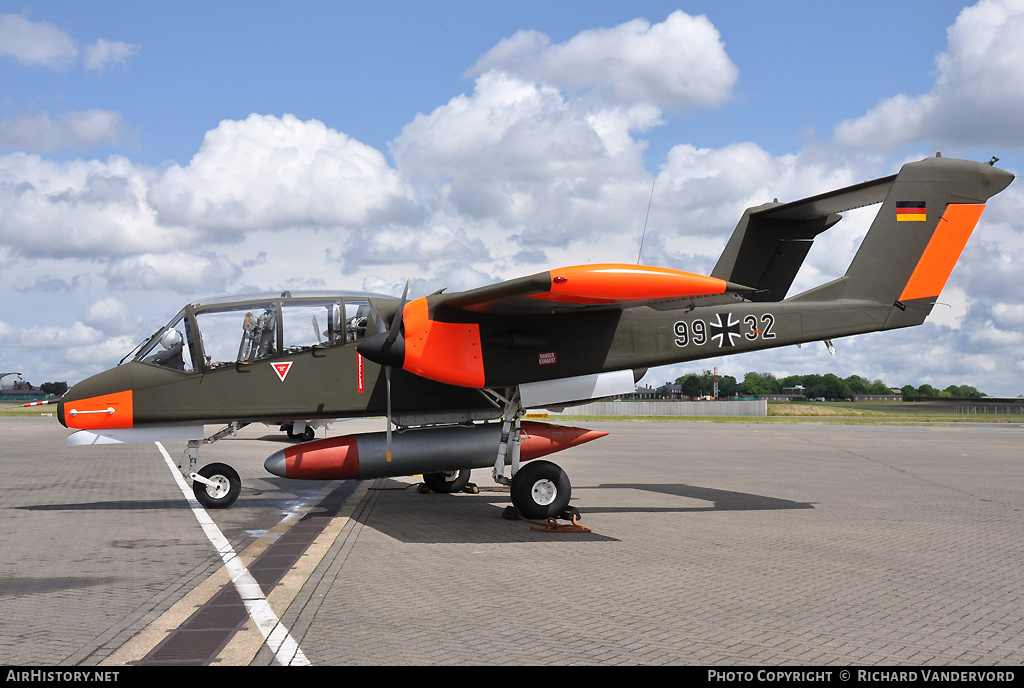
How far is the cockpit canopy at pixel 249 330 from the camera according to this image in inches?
468

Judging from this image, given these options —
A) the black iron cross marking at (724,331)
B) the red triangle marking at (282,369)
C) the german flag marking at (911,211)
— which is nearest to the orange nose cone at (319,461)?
the red triangle marking at (282,369)

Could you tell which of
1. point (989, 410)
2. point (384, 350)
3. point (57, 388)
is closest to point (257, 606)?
point (384, 350)

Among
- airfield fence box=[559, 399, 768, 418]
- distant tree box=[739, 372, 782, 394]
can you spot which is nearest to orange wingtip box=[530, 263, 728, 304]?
airfield fence box=[559, 399, 768, 418]

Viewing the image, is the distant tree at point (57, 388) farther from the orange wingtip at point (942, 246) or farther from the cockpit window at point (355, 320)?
the orange wingtip at point (942, 246)

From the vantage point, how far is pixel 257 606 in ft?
21.5

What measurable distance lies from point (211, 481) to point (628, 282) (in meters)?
7.67

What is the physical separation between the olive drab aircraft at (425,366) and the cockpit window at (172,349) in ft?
0.07

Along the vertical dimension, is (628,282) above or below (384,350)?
above

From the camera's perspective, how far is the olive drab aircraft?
36.3 ft

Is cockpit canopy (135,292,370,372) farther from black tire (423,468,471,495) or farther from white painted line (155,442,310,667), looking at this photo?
black tire (423,468,471,495)

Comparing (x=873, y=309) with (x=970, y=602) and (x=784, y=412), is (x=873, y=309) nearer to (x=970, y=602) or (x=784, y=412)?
(x=970, y=602)

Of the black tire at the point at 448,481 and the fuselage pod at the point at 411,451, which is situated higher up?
the fuselage pod at the point at 411,451

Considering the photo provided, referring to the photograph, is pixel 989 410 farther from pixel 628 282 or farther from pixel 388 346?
pixel 388 346
